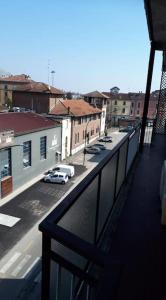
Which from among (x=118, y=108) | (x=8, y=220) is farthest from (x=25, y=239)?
(x=118, y=108)

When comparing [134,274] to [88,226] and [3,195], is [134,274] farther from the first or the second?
[3,195]

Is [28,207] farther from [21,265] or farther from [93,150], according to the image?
[93,150]

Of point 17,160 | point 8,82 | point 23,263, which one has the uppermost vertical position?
point 8,82

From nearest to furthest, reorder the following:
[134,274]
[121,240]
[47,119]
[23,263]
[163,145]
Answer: [134,274] → [121,240] → [163,145] → [23,263] → [47,119]

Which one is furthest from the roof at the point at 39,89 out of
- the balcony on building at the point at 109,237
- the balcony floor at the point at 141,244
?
the balcony floor at the point at 141,244

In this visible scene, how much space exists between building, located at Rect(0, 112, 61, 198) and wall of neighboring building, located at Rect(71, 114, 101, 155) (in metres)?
5.37

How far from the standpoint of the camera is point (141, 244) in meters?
3.18

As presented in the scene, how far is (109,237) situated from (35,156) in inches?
828

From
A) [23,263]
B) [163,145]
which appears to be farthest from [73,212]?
[23,263]

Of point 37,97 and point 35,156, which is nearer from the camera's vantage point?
point 35,156

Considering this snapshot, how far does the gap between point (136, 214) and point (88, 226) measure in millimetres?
1376

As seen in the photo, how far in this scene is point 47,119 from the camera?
93.5ft

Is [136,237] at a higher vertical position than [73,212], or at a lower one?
lower

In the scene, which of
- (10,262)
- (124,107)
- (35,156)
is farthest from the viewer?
(124,107)
